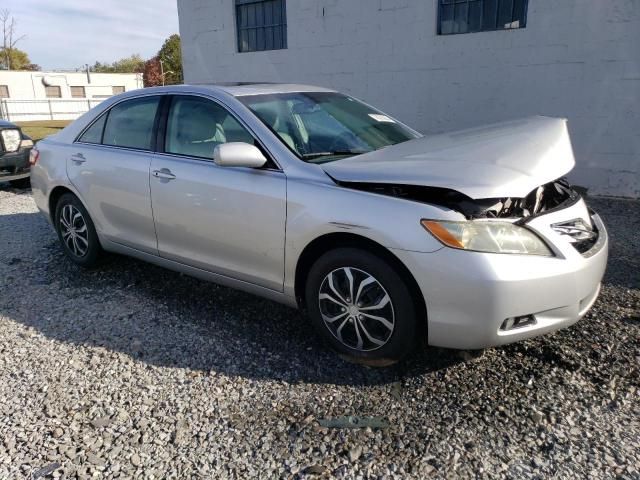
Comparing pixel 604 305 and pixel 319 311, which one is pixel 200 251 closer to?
pixel 319 311

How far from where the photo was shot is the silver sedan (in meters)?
A: 2.59

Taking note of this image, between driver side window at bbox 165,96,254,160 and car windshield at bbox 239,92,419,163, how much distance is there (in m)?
0.18

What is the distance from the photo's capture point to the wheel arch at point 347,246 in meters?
2.74

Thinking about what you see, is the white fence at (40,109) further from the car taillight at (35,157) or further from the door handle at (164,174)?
the door handle at (164,174)

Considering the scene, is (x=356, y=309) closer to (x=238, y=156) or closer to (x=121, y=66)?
(x=238, y=156)

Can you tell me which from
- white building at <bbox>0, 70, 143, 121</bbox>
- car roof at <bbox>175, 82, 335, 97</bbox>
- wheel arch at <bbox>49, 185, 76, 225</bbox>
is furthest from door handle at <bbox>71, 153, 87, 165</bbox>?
white building at <bbox>0, 70, 143, 121</bbox>

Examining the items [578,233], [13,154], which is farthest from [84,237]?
[13,154]

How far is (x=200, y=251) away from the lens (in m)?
3.59

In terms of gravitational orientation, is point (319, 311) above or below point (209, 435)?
above

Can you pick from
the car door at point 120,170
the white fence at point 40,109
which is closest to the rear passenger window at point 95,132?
the car door at point 120,170

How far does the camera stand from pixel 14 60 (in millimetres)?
59250

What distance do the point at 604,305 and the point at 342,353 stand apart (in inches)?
80.6

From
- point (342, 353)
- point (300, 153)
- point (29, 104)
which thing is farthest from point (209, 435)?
point (29, 104)

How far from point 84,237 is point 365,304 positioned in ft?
9.58
